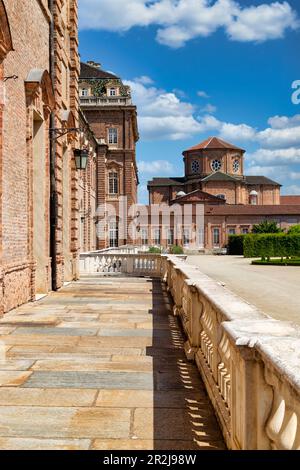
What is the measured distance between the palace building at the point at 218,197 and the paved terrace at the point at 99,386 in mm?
59659

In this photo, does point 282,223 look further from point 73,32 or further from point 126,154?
point 73,32

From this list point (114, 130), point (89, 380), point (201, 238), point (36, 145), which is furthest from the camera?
point (201, 238)

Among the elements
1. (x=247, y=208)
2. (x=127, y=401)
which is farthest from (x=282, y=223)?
(x=127, y=401)

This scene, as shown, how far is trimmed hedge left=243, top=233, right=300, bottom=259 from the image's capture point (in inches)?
1909

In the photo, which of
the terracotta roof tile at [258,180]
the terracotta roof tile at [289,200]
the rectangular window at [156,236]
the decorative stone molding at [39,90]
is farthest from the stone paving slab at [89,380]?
the terracotta roof tile at [289,200]

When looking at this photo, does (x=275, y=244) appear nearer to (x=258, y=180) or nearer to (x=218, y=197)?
(x=218, y=197)

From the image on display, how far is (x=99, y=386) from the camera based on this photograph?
16.5ft

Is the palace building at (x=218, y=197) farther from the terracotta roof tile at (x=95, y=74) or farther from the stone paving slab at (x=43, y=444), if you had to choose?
the stone paving slab at (x=43, y=444)

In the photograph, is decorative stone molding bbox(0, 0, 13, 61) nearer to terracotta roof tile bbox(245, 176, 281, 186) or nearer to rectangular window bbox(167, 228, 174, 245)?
rectangular window bbox(167, 228, 174, 245)

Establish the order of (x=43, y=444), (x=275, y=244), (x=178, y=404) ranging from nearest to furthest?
(x=43, y=444) < (x=178, y=404) < (x=275, y=244)

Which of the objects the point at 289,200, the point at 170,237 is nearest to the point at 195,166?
the point at 289,200

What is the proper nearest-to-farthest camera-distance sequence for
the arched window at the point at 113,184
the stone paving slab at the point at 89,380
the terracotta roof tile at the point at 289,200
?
the stone paving slab at the point at 89,380, the arched window at the point at 113,184, the terracotta roof tile at the point at 289,200

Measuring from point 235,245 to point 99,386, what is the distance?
53880mm

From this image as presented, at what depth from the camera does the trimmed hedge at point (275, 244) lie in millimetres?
48500
